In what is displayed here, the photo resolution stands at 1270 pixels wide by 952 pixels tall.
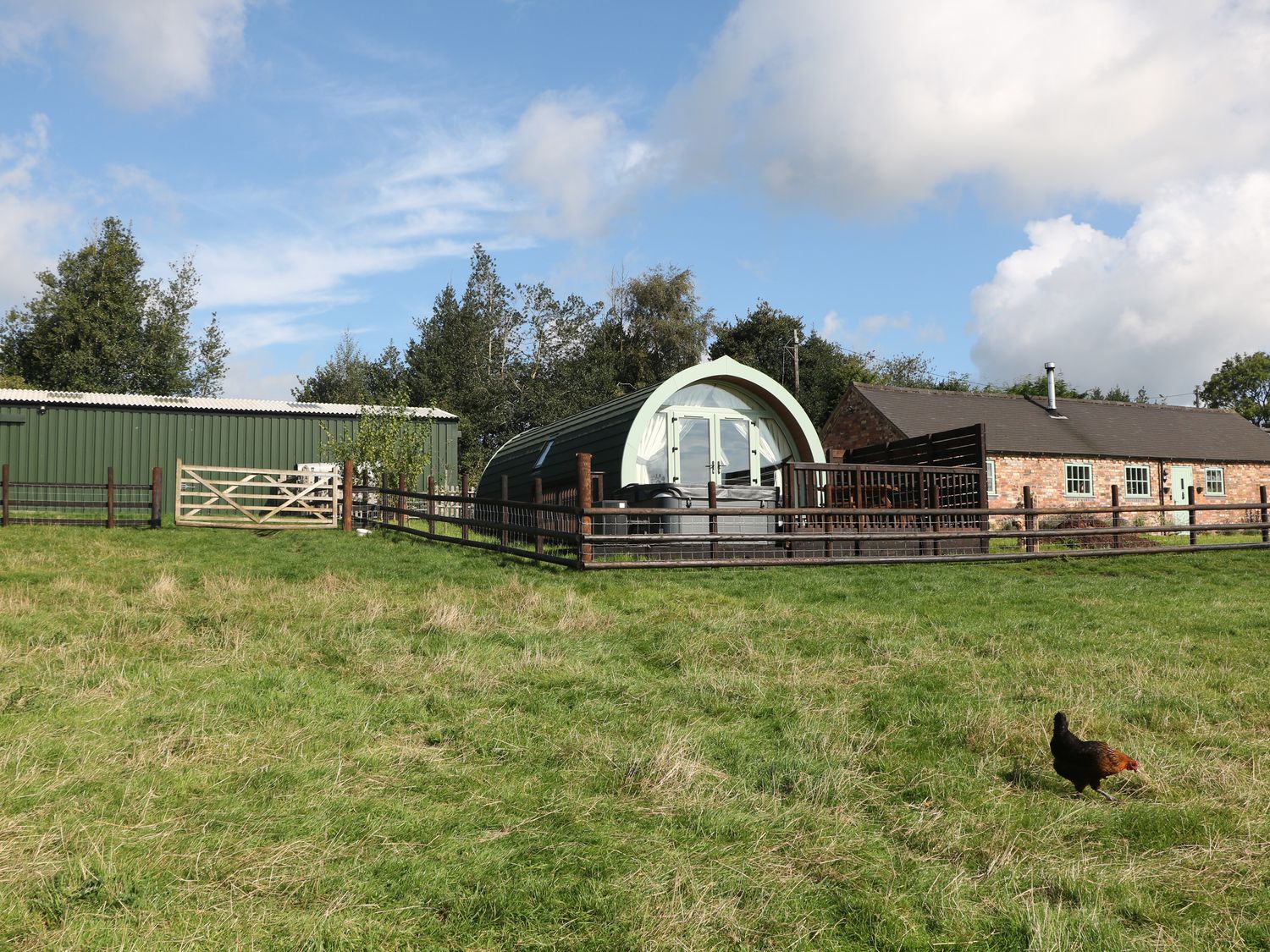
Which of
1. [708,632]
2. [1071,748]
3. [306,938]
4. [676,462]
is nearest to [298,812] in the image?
[306,938]

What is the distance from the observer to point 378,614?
893 centimetres

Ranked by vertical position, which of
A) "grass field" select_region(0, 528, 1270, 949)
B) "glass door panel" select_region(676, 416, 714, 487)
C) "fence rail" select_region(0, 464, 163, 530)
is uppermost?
"glass door panel" select_region(676, 416, 714, 487)

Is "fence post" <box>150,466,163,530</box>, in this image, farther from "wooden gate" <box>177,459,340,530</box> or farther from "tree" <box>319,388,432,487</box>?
"tree" <box>319,388,432,487</box>

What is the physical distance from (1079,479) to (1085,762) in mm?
29208

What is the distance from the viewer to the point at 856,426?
32.8 meters

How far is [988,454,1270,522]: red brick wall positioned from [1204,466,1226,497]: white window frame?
5.1 inches

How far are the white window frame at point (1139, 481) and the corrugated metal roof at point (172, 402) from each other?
79.8ft

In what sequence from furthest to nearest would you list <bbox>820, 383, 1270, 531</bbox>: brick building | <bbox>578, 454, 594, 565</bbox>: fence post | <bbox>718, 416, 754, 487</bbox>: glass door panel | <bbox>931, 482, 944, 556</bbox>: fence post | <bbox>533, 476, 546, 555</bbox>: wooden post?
<bbox>820, 383, 1270, 531</bbox>: brick building → <bbox>718, 416, 754, 487</bbox>: glass door panel → <bbox>931, 482, 944, 556</bbox>: fence post → <bbox>533, 476, 546, 555</bbox>: wooden post → <bbox>578, 454, 594, 565</bbox>: fence post

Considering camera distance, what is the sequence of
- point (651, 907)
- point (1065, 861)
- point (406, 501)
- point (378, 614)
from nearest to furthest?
point (651, 907) < point (1065, 861) < point (378, 614) < point (406, 501)

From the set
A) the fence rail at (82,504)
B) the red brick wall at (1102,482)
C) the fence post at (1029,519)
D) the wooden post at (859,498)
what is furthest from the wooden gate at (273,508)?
the red brick wall at (1102,482)

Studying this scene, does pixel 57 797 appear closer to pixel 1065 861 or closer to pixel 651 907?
pixel 651 907

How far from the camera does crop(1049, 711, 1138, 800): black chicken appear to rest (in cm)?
473

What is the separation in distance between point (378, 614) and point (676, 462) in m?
10.5

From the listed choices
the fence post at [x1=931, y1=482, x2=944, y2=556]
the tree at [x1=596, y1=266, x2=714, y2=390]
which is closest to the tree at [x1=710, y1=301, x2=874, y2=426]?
the tree at [x1=596, y1=266, x2=714, y2=390]
